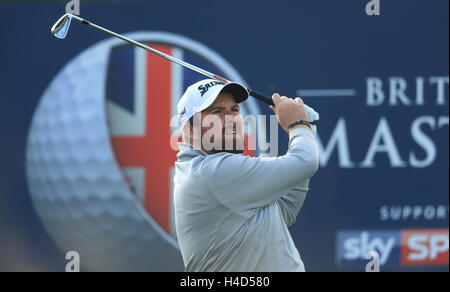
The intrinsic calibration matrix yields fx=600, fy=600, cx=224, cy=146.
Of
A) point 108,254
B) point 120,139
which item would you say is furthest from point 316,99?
point 108,254

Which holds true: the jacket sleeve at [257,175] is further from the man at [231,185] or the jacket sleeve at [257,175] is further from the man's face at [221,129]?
the man's face at [221,129]

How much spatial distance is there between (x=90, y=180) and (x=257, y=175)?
2.77 meters

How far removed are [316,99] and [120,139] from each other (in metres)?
1.45

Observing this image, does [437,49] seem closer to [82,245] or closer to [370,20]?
[370,20]

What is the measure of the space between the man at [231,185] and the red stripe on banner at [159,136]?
2.22 metres

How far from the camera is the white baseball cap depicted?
2094 mm

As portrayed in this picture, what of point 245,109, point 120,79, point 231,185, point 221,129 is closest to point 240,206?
point 231,185

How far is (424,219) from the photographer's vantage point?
4.25 meters

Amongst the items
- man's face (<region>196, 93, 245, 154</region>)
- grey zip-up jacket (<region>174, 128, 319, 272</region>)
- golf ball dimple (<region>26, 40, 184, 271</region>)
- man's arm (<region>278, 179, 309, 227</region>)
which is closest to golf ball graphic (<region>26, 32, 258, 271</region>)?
golf ball dimple (<region>26, 40, 184, 271</region>)

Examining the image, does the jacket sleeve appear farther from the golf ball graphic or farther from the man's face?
the golf ball graphic

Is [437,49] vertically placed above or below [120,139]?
above

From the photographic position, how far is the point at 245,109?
14.4 feet

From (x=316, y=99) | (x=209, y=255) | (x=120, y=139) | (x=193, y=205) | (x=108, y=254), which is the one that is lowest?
(x=108, y=254)

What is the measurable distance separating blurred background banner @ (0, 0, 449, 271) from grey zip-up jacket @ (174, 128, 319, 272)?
2.30 meters
